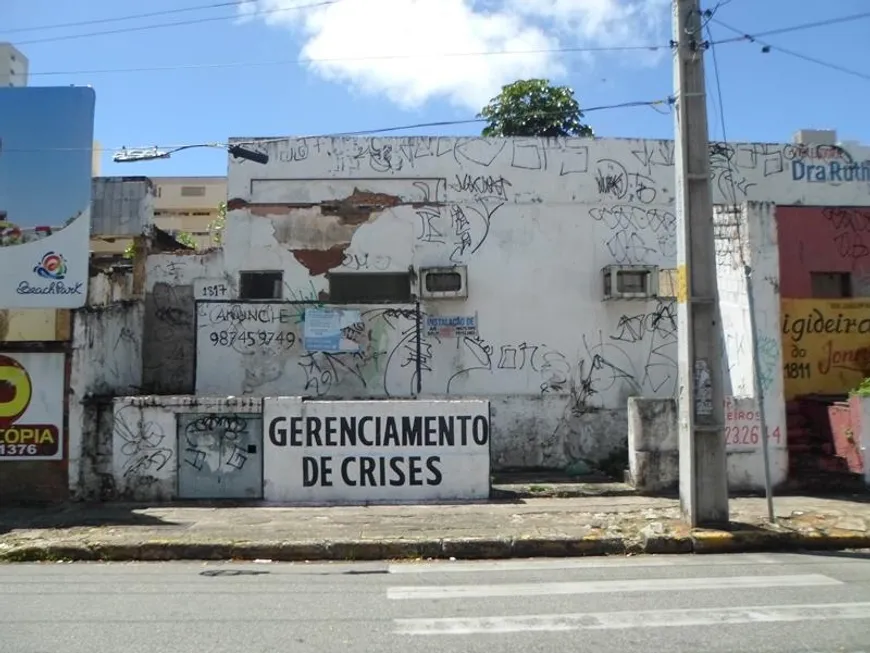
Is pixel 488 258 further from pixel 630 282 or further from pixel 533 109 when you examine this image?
pixel 533 109

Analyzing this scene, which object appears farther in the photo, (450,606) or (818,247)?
(818,247)

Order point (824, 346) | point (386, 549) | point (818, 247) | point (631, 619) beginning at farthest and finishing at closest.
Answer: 1. point (818, 247)
2. point (824, 346)
3. point (386, 549)
4. point (631, 619)

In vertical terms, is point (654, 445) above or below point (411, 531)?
above

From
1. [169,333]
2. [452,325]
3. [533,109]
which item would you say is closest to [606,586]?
[452,325]

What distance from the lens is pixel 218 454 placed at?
1120 cm

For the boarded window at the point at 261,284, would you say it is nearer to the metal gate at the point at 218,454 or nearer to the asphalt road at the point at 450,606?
the metal gate at the point at 218,454

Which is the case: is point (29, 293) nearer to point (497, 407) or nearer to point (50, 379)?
point (50, 379)

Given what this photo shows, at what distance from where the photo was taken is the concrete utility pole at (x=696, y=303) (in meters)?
9.10

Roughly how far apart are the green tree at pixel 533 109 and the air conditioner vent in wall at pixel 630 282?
10.5 m

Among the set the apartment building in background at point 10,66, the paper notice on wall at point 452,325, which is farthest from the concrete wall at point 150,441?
the apartment building in background at point 10,66

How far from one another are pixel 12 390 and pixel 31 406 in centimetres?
38

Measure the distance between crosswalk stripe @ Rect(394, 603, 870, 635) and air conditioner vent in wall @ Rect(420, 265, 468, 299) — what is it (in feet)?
28.8

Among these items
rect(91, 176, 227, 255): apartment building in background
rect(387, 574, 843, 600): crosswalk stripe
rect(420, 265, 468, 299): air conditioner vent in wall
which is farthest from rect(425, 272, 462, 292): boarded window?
rect(91, 176, 227, 255): apartment building in background

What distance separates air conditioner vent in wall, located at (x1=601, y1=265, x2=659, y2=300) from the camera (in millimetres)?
14242
